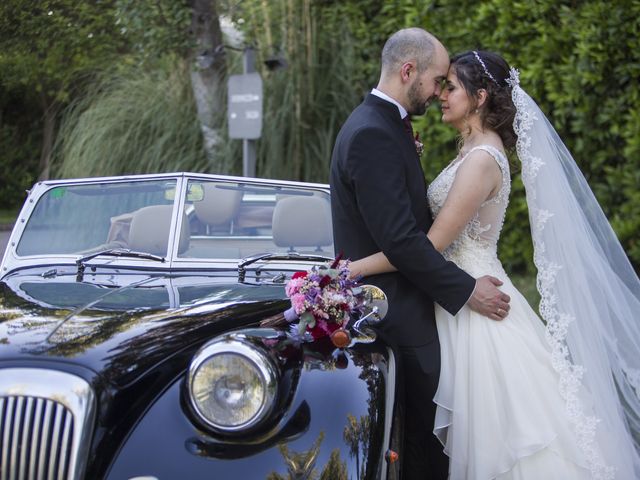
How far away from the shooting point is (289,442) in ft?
8.23

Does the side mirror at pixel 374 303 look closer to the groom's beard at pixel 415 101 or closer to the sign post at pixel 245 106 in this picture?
the groom's beard at pixel 415 101

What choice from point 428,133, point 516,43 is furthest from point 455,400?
point 428,133

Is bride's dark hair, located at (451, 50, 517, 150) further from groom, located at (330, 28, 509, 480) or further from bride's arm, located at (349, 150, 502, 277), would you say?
bride's arm, located at (349, 150, 502, 277)

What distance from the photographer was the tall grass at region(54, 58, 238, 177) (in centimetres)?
968

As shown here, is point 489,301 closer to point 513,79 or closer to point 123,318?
point 513,79

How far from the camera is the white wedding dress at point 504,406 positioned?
9.57 feet

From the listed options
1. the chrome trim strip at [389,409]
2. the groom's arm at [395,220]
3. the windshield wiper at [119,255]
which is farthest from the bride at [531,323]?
the windshield wiper at [119,255]

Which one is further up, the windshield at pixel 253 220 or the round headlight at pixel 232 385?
the windshield at pixel 253 220

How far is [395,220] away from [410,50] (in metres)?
0.68

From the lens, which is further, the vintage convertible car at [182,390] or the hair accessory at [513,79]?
the hair accessory at [513,79]

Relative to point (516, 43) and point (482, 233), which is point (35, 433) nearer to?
point (482, 233)

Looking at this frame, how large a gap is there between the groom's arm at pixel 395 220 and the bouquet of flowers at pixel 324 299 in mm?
202

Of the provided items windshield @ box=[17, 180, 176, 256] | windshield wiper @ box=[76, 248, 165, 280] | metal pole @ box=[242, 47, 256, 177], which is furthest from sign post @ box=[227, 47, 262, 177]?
windshield wiper @ box=[76, 248, 165, 280]

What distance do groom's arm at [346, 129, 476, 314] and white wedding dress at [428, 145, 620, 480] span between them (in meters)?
0.15
